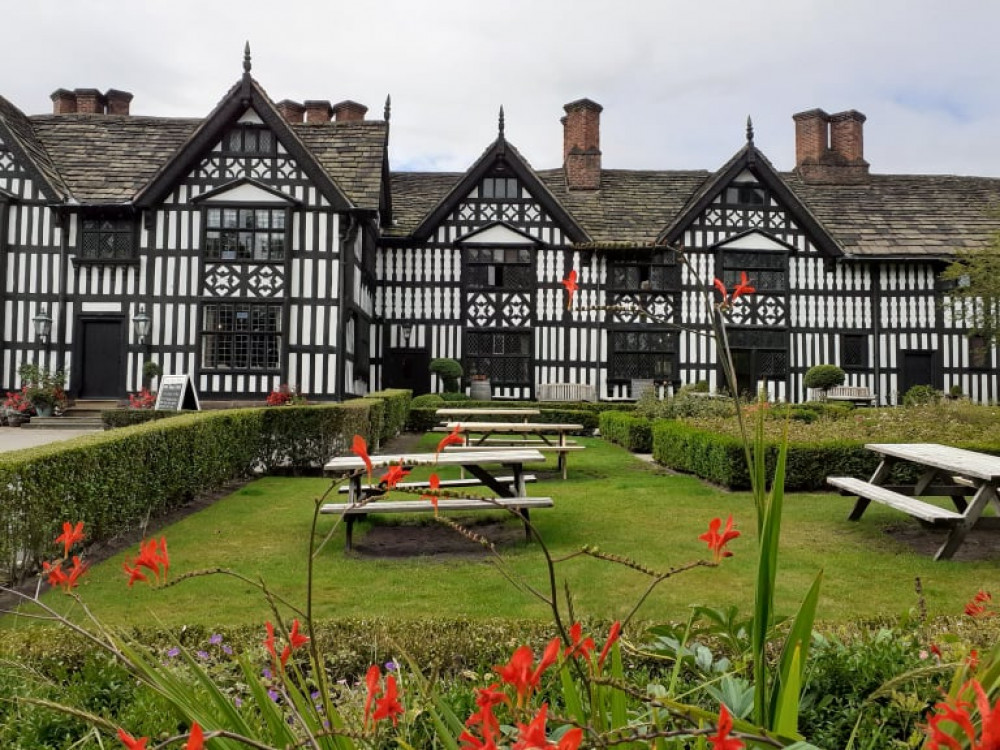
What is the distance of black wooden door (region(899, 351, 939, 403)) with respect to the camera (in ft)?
70.2

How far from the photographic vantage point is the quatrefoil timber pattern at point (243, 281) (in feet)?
58.3

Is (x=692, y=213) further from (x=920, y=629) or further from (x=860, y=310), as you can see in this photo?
(x=920, y=629)

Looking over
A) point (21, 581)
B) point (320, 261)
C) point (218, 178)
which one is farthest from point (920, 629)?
point (218, 178)

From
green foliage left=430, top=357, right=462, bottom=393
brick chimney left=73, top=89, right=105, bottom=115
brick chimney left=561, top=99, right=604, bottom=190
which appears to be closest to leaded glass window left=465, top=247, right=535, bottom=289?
green foliage left=430, top=357, right=462, bottom=393

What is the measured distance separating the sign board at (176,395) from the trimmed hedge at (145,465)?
127 inches

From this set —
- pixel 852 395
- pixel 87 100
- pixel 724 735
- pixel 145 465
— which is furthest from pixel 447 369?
pixel 724 735

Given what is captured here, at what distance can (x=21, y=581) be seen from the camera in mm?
4867

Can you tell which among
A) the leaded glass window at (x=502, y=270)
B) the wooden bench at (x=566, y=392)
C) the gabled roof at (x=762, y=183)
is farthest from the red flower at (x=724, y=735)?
the gabled roof at (x=762, y=183)

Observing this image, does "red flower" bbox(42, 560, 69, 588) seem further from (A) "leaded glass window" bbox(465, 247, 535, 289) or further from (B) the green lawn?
(A) "leaded glass window" bbox(465, 247, 535, 289)

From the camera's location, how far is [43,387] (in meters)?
17.1

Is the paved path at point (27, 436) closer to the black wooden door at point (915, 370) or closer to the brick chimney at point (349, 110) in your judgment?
the brick chimney at point (349, 110)

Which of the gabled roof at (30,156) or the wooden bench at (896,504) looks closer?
the wooden bench at (896,504)

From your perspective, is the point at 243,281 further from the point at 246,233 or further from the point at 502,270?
the point at 502,270

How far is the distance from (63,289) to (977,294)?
2516 centimetres
